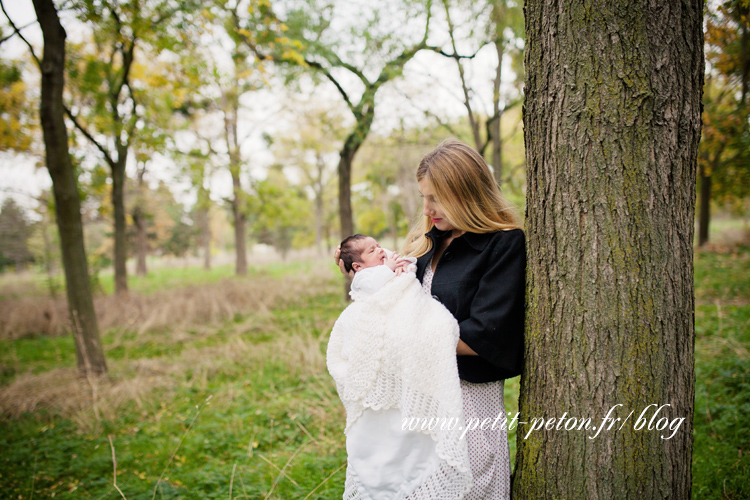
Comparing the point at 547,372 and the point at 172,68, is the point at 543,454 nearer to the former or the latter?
the point at 547,372

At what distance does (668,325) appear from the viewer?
1.49m

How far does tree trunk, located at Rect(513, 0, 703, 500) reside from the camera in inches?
56.8

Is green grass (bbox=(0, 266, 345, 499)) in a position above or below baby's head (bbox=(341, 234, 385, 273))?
below

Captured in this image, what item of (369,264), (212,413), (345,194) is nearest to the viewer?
(369,264)

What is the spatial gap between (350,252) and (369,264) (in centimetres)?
13

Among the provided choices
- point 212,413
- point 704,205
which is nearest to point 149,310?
point 212,413

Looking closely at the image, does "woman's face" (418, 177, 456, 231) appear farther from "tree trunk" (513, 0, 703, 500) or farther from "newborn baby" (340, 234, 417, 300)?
"tree trunk" (513, 0, 703, 500)

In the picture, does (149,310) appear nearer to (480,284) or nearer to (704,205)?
(480,284)

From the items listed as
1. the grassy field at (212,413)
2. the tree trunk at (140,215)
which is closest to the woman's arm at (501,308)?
the grassy field at (212,413)

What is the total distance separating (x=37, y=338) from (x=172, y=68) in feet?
20.8

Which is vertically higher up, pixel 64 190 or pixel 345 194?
pixel 345 194

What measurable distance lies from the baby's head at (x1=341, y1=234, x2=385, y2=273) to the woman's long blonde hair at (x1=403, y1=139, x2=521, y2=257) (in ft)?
1.45

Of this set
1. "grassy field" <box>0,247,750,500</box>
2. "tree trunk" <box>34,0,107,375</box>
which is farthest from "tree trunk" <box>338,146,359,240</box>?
"tree trunk" <box>34,0,107,375</box>

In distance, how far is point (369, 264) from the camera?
214 cm
